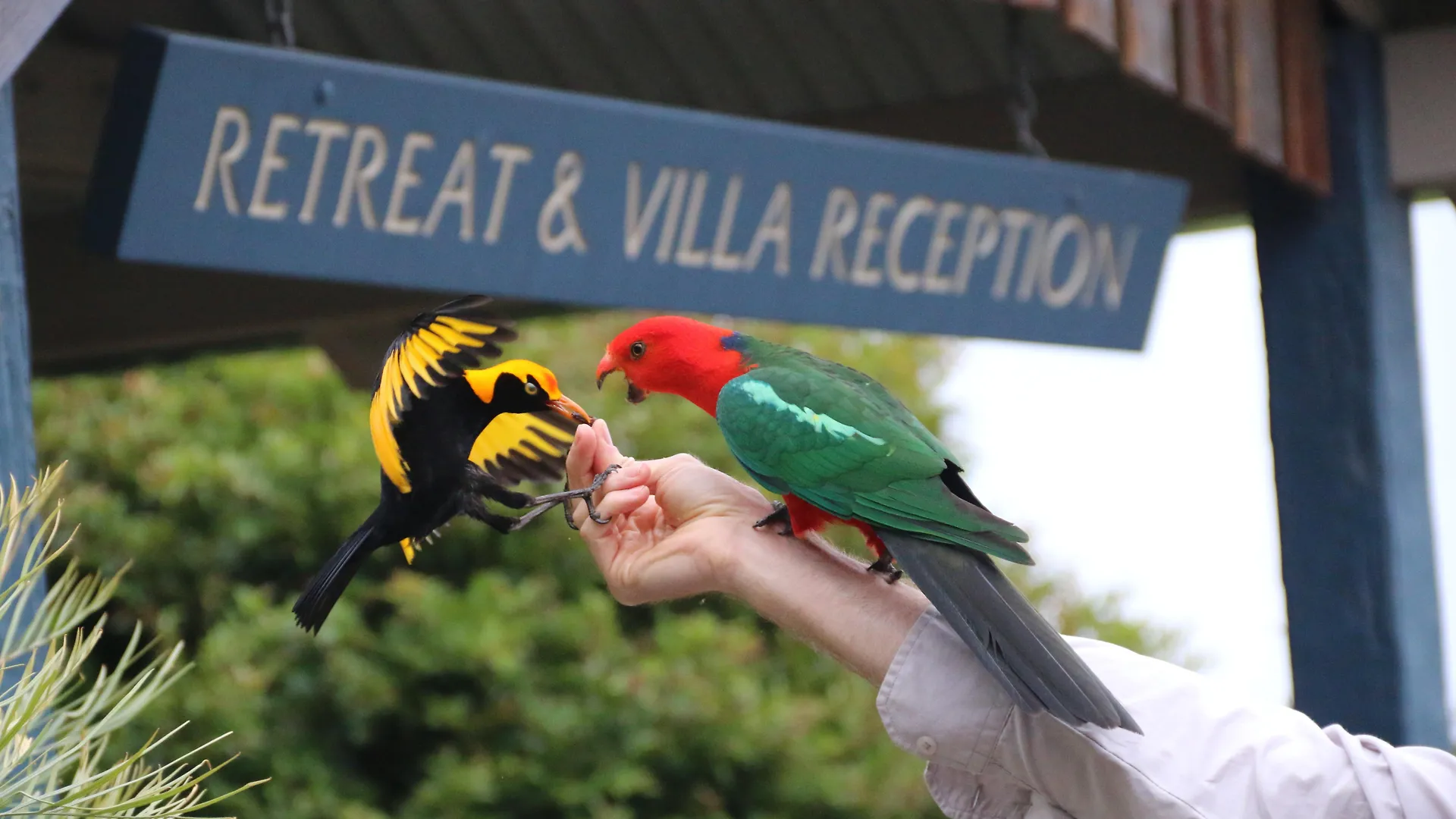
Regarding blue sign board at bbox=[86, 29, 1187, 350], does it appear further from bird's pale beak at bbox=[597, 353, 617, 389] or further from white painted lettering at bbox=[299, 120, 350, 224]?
bird's pale beak at bbox=[597, 353, 617, 389]

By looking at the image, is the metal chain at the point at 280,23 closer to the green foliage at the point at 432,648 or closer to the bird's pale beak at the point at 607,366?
the bird's pale beak at the point at 607,366

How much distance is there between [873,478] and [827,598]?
10 centimetres

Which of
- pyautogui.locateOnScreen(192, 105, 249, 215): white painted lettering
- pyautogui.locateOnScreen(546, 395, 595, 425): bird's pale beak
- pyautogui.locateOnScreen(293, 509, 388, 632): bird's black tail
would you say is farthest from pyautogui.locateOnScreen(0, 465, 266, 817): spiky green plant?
pyautogui.locateOnScreen(192, 105, 249, 215): white painted lettering

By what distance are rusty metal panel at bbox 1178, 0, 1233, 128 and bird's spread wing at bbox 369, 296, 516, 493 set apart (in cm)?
186

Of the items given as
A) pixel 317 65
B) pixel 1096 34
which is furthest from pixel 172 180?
pixel 1096 34

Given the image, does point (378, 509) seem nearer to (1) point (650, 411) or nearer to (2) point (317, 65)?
(2) point (317, 65)

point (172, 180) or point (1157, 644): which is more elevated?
point (172, 180)

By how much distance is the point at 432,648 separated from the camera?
432cm

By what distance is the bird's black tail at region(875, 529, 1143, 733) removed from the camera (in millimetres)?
1009

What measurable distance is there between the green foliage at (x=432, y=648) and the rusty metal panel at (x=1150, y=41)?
1.87 meters

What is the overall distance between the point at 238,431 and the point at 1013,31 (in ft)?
10.7

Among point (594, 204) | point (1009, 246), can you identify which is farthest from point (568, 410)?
point (1009, 246)

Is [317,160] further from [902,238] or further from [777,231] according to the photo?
[902,238]

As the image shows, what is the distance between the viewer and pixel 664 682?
439 centimetres
